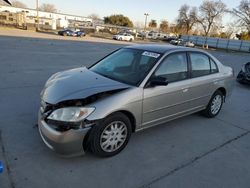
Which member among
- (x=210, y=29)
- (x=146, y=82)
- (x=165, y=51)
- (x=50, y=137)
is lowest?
(x=50, y=137)

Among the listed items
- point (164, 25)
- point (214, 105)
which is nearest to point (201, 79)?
point (214, 105)

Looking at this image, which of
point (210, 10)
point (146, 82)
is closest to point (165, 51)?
point (146, 82)

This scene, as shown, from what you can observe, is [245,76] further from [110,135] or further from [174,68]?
[110,135]

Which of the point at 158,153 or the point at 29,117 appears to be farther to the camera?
the point at 29,117

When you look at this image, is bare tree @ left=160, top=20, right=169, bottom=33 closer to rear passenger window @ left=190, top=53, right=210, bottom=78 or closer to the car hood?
rear passenger window @ left=190, top=53, right=210, bottom=78

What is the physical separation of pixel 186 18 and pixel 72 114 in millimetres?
64651

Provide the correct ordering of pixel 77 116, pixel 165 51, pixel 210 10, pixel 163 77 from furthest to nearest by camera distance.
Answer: pixel 210 10, pixel 165 51, pixel 163 77, pixel 77 116

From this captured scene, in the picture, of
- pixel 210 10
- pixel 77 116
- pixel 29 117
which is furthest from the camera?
pixel 210 10

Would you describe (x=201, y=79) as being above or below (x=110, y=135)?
above

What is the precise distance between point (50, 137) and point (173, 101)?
1943 mm

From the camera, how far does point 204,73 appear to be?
12.9ft

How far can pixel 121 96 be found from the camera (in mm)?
2656

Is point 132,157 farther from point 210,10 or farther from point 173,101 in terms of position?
point 210,10

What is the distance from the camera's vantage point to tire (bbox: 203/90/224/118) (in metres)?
4.23
